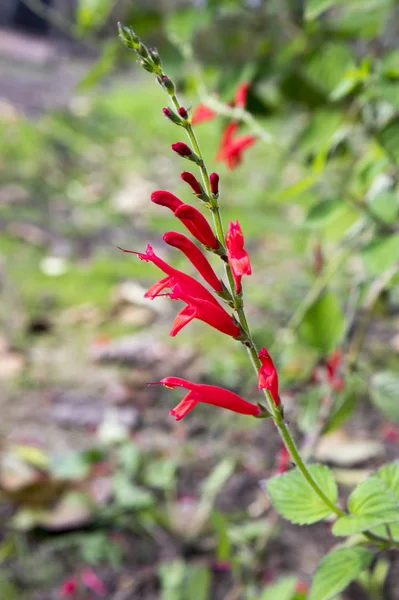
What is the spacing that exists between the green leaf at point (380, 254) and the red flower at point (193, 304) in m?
0.37

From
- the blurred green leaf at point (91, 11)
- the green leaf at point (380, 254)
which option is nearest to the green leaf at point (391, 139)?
the green leaf at point (380, 254)

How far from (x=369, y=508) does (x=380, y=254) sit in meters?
0.44

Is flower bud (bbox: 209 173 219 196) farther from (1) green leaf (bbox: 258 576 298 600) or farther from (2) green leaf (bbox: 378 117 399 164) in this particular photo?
(1) green leaf (bbox: 258 576 298 600)

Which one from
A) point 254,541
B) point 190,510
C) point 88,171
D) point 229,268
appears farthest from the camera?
point 88,171

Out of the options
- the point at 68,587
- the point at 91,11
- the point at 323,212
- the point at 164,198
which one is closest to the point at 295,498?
the point at 164,198

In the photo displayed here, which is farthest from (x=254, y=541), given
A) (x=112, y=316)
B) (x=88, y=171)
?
(x=88, y=171)

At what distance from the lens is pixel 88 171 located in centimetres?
361

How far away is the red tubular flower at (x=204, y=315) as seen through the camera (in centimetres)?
44

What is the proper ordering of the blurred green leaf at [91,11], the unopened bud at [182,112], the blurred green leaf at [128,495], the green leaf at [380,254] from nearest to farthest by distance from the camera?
the unopened bud at [182,112] → the green leaf at [380,254] → the blurred green leaf at [128,495] → the blurred green leaf at [91,11]

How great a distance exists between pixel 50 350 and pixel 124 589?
1018 millimetres

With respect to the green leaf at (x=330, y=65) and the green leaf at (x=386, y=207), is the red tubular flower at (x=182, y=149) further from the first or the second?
the green leaf at (x=330, y=65)

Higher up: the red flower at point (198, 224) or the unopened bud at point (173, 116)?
the unopened bud at point (173, 116)

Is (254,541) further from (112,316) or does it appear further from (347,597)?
(112,316)

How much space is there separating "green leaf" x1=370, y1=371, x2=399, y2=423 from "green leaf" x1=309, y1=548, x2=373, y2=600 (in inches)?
15.5
